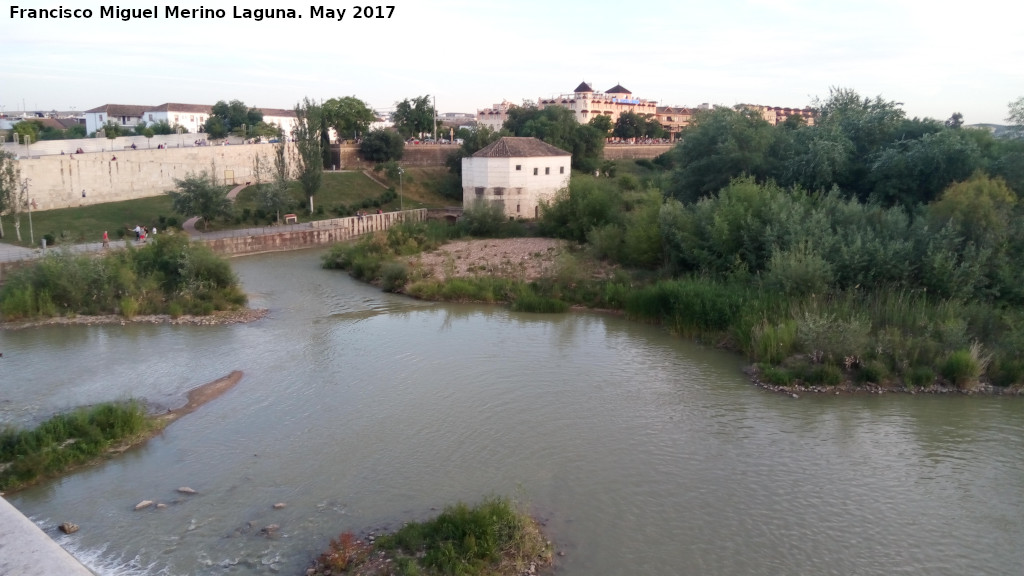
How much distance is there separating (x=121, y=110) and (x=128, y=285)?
70871 millimetres

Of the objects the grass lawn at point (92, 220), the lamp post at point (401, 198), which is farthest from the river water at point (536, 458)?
the lamp post at point (401, 198)

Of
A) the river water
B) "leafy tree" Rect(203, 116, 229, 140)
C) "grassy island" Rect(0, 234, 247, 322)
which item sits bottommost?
the river water

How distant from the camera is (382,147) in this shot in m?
49.1

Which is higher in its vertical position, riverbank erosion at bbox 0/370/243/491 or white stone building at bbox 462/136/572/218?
white stone building at bbox 462/136/572/218

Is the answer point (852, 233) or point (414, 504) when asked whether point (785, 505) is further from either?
point (852, 233)

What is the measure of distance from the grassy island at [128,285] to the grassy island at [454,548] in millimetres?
13027

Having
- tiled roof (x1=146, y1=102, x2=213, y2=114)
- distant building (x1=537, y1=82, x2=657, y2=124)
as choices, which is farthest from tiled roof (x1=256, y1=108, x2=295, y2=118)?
distant building (x1=537, y1=82, x2=657, y2=124)

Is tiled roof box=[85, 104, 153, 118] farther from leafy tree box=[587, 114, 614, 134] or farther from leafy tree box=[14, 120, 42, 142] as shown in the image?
leafy tree box=[587, 114, 614, 134]

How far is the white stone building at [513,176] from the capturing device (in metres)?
36.3

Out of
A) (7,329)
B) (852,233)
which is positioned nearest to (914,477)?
(852,233)

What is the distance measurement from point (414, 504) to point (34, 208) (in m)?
29.8

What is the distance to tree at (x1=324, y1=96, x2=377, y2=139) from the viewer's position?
54.9 metres

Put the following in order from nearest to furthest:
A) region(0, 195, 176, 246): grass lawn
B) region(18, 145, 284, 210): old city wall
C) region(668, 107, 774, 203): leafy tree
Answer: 1. region(668, 107, 774, 203): leafy tree
2. region(0, 195, 176, 246): grass lawn
3. region(18, 145, 284, 210): old city wall

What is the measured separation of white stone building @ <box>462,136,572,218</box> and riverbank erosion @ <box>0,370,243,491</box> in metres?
24.8
